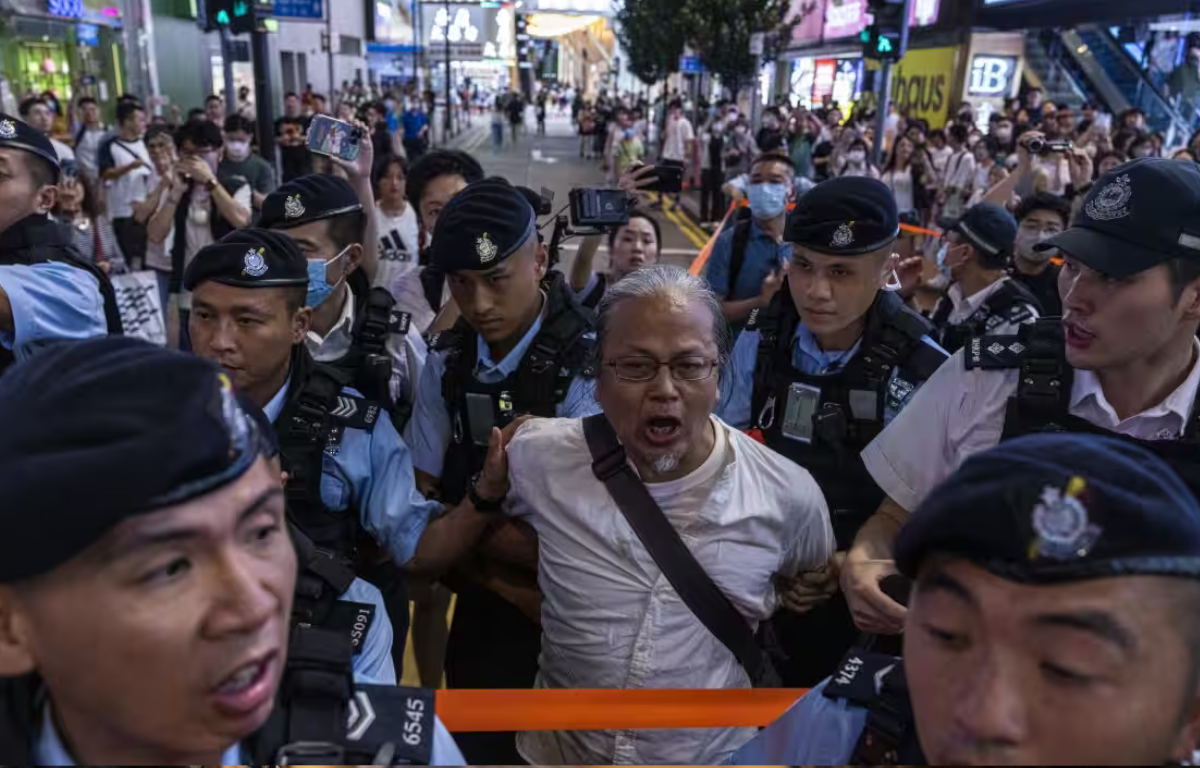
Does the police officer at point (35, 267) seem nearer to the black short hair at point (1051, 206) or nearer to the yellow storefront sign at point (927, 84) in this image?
the black short hair at point (1051, 206)

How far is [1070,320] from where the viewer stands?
2.37 meters

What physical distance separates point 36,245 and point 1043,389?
3.39m

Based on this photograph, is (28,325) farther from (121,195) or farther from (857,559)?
(121,195)

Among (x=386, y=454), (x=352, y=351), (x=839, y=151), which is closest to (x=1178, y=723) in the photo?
(x=386, y=454)

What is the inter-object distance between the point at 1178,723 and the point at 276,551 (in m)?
1.22

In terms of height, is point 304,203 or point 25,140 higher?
point 25,140

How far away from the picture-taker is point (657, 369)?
2.29m

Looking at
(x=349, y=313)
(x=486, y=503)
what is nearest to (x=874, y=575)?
(x=486, y=503)

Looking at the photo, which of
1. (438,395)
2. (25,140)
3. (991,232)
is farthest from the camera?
(991,232)

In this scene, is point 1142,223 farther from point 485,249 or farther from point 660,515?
point 485,249

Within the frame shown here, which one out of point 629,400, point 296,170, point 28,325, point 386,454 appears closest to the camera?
point 629,400

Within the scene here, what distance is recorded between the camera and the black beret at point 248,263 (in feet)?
8.39

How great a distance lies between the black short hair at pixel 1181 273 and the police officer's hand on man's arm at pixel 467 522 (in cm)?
173

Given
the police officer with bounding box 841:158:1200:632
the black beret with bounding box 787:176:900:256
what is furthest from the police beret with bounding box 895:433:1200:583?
the black beret with bounding box 787:176:900:256
